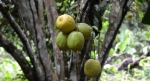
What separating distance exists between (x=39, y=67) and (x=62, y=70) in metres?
0.09

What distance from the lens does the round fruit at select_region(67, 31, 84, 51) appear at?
703mm

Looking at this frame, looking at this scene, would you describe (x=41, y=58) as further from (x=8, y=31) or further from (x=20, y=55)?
(x=8, y=31)

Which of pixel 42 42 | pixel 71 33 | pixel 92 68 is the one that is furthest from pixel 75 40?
pixel 42 42

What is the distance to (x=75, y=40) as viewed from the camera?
70 cm

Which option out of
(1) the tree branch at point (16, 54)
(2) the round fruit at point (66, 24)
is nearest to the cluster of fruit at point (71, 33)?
(2) the round fruit at point (66, 24)

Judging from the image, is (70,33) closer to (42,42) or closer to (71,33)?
(71,33)

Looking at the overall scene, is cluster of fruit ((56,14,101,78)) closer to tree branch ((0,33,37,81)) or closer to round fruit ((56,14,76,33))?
round fruit ((56,14,76,33))

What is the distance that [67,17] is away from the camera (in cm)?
73

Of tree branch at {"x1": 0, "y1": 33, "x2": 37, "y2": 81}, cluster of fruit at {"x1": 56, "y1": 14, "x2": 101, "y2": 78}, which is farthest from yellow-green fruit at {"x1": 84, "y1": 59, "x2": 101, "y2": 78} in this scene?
tree branch at {"x1": 0, "y1": 33, "x2": 37, "y2": 81}

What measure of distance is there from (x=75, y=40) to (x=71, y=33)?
0.12ft

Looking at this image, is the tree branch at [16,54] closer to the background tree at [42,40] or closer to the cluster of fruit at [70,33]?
A: the background tree at [42,40]

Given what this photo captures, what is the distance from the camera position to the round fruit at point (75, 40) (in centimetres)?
70

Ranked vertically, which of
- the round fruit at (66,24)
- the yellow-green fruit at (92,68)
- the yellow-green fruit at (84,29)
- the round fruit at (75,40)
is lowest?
the yellow-green fruit at (92,68)

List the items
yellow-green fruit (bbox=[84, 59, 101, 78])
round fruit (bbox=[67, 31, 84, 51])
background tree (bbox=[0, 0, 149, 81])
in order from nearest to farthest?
round fruit (bbox=[67, 31, 84, 51]) → yellow-green fruit (bbox=[84, 59, 101, 78]) → background tree (bbox=[0, 0, 149, 81])
